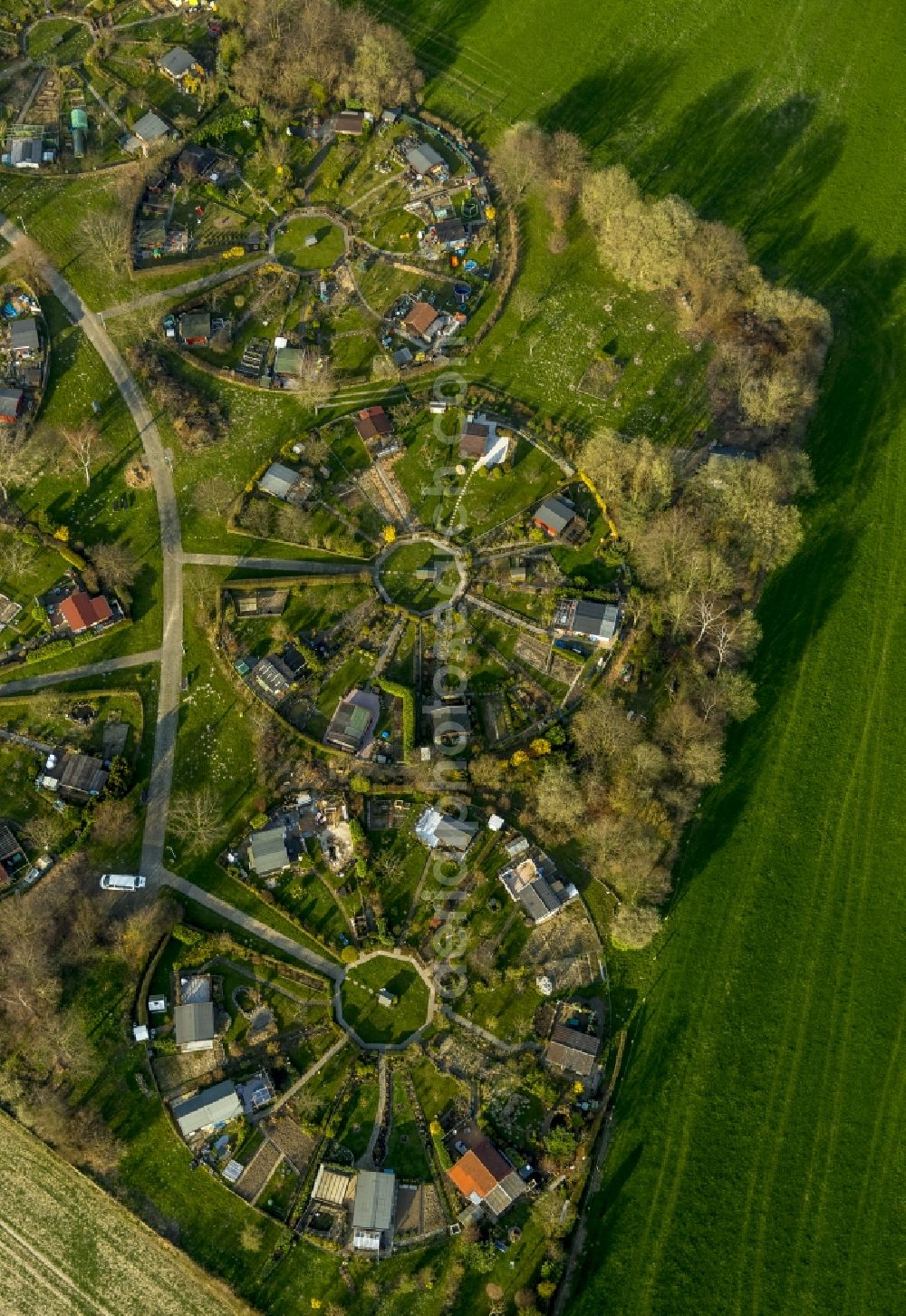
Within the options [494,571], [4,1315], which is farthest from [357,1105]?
[494,571]

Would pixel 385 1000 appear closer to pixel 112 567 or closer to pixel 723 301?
pixel 112 567

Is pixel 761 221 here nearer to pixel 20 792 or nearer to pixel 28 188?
pixel 28 188

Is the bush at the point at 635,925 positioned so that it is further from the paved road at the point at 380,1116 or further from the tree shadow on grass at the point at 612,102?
the tree shadow on grass at the point at 612,102

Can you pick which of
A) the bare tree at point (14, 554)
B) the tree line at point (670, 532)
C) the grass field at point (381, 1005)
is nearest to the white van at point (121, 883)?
the grass field at point (381, 1005)

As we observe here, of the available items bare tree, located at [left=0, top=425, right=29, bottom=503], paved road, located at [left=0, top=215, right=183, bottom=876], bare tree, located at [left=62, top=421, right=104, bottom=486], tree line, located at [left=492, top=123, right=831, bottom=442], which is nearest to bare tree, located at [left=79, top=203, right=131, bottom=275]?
paved road, located at [left=0, top=215, right=183, bottom=876]

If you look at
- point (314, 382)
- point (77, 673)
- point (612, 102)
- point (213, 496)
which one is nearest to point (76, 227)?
point (314, 382)

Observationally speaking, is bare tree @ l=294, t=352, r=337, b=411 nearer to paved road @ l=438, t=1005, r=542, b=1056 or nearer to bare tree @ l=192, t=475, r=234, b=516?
bare tree @ l=192, t=475, r=234, b=516
